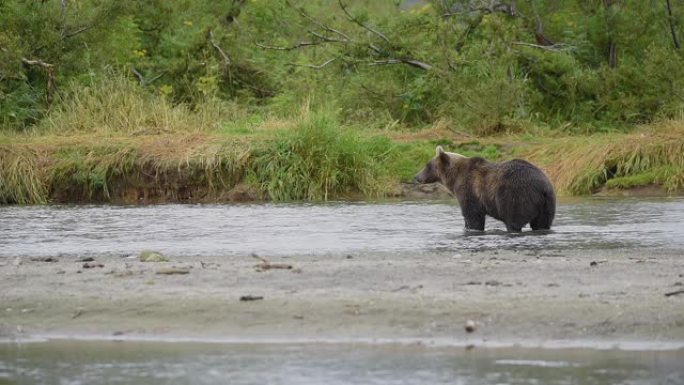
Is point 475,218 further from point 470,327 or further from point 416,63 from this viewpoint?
point 416,63

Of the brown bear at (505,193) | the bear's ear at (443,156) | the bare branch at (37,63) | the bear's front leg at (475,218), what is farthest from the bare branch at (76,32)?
the bear's front leg at (475,218)

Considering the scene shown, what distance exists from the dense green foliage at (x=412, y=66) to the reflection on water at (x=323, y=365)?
14.1 metres

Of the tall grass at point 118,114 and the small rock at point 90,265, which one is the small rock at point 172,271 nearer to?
the small rock at point 90,265

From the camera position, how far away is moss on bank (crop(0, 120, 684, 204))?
19.0m

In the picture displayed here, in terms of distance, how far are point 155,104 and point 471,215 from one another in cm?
1033

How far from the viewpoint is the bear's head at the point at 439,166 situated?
14224 mm

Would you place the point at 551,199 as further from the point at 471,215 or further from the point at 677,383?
the point at 677,383

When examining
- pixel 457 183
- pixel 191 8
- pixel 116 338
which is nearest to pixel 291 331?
pixel 116 338

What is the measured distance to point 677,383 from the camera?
20.5 ft

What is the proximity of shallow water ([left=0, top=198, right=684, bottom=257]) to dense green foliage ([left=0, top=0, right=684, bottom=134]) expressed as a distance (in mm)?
4750

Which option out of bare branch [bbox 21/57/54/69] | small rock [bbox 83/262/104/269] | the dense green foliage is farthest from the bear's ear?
bare branch [bbox 21/57/54/69]

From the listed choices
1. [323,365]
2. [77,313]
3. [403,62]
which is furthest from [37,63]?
[323,365]

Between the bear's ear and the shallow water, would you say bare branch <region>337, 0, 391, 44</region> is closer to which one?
the shallow water

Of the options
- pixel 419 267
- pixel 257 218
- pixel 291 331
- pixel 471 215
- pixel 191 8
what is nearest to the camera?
pixel 291 331
